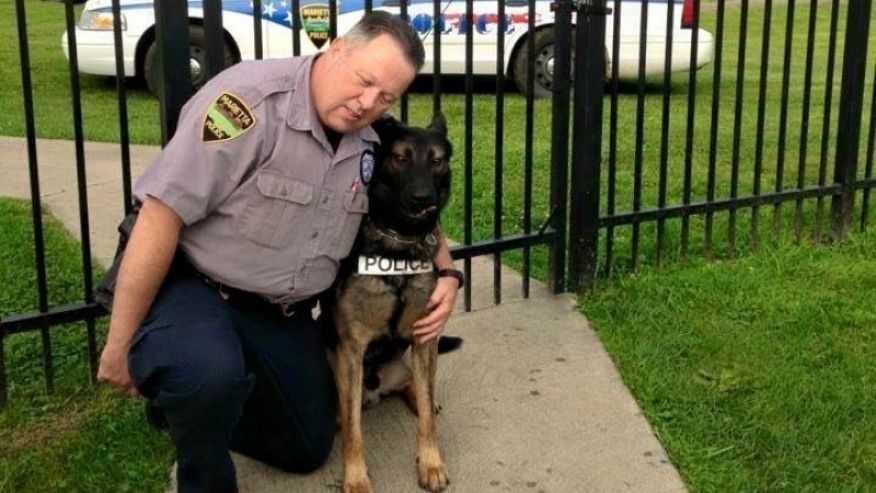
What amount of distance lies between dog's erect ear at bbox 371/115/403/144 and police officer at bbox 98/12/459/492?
0.19ft

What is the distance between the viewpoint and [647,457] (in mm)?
3480

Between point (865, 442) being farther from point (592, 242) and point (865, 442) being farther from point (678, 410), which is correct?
point (592, 242)

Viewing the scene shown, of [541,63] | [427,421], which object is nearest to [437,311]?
[427,421]

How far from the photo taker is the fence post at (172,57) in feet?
11.4

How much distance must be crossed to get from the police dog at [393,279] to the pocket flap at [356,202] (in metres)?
0.06

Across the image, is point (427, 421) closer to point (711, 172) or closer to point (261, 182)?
point (261, 182)

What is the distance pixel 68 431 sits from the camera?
138 inches

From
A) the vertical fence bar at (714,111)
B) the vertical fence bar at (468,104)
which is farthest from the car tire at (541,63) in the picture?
the vertical fence bar at (468,104)

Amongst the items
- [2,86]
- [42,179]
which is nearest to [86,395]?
[42,179]

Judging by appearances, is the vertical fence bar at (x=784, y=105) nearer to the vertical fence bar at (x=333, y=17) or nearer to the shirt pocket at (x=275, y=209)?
the vertical fence bar at (x=333, y=17)

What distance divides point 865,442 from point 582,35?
2079 millimetres

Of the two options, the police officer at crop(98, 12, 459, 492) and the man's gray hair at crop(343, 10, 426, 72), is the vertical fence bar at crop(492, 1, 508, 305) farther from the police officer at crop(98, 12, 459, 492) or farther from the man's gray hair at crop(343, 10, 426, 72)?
the man's gray hair at crop(343, 10, 426, 72)

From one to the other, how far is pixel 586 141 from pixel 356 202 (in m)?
1.88

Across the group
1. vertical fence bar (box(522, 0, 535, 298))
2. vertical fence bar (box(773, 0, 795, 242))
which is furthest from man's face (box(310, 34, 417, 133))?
vertical fence bar (box(773, 0, 795, 242))
